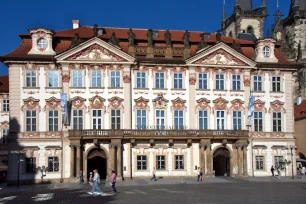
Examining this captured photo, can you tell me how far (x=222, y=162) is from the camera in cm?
5356

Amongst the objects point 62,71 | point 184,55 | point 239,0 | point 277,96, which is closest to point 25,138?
point 62,71

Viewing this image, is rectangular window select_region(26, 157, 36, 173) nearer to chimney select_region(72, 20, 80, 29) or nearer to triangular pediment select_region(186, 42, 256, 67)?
chimney select_region(72, 20, 80, 29)

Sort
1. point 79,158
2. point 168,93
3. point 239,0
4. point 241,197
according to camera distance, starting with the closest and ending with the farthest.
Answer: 1. point 241,197
2. point 79,158
3. point 168,93
4. point 239,0

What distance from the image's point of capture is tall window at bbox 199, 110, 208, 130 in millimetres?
50750

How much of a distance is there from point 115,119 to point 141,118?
2687mm

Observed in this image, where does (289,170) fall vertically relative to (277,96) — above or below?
below

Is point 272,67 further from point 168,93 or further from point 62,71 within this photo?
point 62,71

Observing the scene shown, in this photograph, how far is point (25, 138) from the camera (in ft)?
157

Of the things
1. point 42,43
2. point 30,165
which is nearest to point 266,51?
point 42,43

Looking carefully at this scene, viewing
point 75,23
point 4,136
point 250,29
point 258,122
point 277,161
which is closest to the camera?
point 258,122

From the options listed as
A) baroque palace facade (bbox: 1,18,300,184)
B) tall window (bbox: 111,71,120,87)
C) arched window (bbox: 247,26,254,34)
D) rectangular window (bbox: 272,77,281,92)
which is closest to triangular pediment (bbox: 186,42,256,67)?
baroque palace facade (bbox: 1,18,300,184)

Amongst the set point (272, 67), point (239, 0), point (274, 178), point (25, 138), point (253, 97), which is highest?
point (239, 0)

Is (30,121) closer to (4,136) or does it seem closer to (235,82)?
(4,136)

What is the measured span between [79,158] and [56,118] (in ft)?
15.6
